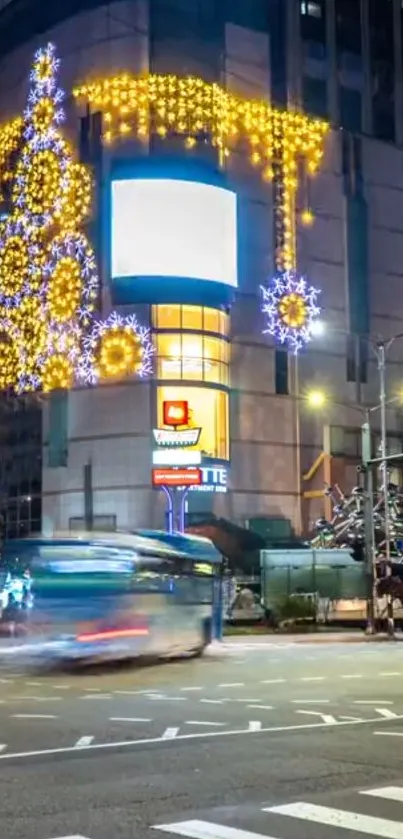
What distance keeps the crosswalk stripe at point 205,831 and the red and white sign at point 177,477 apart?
43.3m

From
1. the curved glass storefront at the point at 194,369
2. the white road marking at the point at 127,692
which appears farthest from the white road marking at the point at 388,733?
the curved glass storefront at the point at 194,369

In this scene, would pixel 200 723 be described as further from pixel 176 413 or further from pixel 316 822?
pixel 176 413

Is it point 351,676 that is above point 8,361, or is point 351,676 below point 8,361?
below

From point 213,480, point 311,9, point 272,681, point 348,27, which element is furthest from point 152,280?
point 272,681

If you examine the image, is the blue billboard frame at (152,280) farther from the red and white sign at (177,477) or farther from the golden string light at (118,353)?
the red and white sign at (177,477)

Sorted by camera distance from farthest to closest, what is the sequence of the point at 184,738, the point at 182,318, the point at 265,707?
the point at 182,318 < the point at 265,707 < the point at 184,738

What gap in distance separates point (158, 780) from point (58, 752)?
2.33 metres

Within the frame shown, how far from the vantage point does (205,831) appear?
8500 mm

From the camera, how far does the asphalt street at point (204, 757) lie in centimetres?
891

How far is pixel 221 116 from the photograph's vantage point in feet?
197

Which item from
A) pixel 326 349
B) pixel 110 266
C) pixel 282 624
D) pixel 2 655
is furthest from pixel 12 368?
pixel 2 655

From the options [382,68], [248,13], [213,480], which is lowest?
[213,480]

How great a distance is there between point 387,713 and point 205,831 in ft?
28.9

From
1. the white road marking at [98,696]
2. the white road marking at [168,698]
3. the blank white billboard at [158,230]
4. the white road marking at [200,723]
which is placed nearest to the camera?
the white road marking at [200,723]
